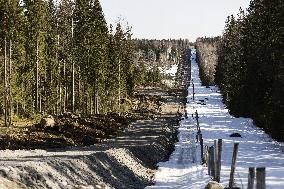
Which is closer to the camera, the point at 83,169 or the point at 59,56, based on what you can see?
the point at 83,169

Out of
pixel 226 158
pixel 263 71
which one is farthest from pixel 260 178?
pixel 263 71

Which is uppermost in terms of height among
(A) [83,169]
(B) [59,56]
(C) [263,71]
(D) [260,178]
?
(B) [59,56]

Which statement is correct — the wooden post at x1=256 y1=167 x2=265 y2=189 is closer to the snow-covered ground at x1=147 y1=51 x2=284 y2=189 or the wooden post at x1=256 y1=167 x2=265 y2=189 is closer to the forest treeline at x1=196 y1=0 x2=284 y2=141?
the snow-covered ground at x1=147 y1=51 x2=284 y2=189

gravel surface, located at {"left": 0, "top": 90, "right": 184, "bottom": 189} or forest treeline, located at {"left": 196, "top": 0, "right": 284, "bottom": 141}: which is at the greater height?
forest treeline, located at {"left": 196, "top": 0, "right": 284, "bottom": 141}

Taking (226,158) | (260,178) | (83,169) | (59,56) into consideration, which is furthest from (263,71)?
(59,56)

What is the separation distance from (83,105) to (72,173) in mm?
56998

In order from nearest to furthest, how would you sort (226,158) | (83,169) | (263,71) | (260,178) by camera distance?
(260,178), (83,169), (226,158), (263,71)

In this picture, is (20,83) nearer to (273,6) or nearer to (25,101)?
(25,101)

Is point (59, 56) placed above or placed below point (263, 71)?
above

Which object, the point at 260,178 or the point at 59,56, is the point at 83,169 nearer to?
the point at 260,178

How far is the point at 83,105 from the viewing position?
246ft

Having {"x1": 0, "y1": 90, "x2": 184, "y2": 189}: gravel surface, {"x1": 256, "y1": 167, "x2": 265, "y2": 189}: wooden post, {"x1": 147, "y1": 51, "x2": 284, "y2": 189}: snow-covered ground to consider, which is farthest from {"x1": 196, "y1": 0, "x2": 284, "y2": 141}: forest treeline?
{"x1": 256, "y1": 167, "x2": 265, "y2": 189}: wooden post

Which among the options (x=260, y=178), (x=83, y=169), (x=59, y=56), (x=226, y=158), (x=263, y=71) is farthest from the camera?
(x=59, y=56)

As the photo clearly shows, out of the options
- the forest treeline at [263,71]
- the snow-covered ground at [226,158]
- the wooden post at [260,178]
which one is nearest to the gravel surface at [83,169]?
the snow-covered ground at [226,158]
